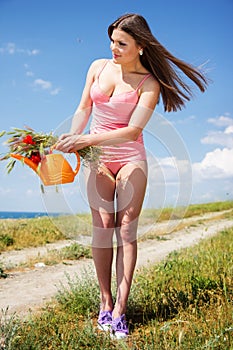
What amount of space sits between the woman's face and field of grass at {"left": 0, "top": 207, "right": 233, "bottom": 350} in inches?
74.4

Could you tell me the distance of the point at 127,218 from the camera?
150 inches

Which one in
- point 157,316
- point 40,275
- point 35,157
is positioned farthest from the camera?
point 40,275

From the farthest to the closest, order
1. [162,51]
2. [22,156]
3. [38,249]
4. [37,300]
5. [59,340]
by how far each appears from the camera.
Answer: [38,249], [37,300], [162,51], [22,156], [59,340]

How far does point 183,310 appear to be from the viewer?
4.06m

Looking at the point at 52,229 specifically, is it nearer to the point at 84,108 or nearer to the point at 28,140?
the point at 84,108

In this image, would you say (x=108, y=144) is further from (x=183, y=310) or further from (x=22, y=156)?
(x=183, y=310)

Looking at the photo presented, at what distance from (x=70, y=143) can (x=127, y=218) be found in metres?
0.74

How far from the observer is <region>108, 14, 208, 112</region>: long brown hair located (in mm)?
3746

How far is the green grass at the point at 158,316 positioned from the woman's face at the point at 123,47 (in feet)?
6.25

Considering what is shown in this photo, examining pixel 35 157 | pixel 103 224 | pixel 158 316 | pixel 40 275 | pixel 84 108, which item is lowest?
pixel 40 275

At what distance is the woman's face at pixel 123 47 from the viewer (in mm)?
3738

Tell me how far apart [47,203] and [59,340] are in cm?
107

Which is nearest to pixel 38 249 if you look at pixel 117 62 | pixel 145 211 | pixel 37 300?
→ pixel 37 300

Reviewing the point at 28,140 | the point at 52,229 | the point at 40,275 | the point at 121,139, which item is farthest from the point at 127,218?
the point at 52,229
